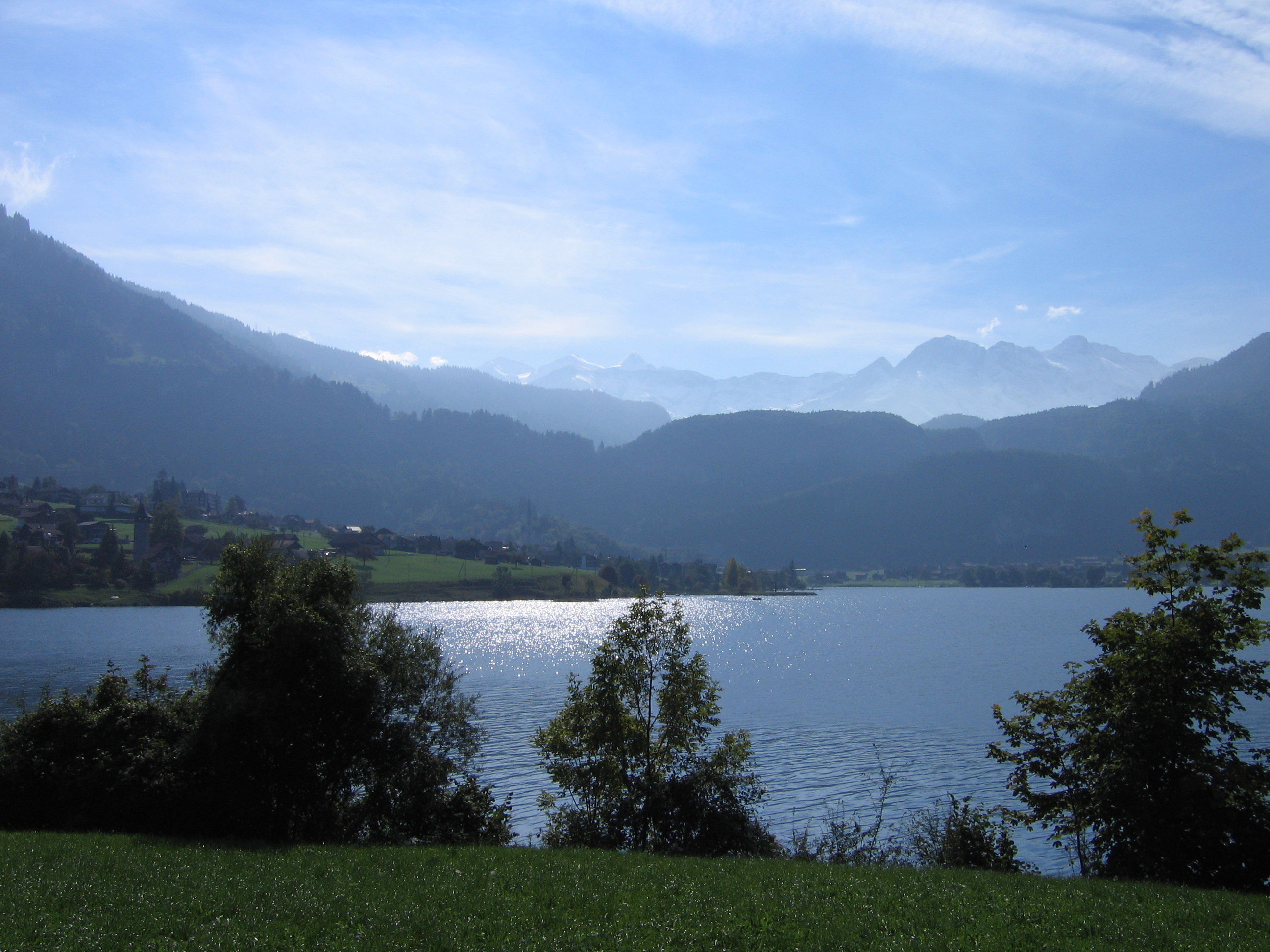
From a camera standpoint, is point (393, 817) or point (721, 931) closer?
point (721, 931)

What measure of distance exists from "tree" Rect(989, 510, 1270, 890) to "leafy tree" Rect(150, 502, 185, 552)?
7321 inches

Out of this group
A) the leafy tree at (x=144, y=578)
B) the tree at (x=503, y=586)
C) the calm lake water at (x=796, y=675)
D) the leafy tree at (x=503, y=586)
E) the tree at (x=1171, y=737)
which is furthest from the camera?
the leafy tree at (x=503, y=586)

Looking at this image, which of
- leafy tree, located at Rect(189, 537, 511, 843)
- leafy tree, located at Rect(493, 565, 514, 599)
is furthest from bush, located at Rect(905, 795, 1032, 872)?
Result: leafy tree, located at Rect(493, 565, 514, 599)

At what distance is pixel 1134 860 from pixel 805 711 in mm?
39289

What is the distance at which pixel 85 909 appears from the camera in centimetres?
1312

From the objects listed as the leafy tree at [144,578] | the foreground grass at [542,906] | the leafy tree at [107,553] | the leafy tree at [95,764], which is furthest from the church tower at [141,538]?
the foreground grass at [542,906]

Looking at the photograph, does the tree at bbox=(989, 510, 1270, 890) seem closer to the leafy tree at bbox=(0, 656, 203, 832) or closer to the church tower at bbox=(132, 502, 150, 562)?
the leafy tree at bbox=(0, 656, 203, 832)

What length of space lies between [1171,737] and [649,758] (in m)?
13.7

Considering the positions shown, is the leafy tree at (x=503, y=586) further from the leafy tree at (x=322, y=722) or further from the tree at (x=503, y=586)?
the leafy tree at (x=322, y=722)

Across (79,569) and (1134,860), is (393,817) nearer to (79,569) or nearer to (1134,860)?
(1134,860)

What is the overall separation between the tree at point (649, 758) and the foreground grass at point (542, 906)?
578 centimetres

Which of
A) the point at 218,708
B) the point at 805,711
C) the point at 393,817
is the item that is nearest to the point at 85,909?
the point at 218,708

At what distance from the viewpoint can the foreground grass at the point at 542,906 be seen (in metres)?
12.6

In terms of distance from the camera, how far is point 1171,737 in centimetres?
1948
